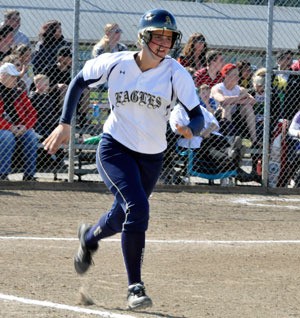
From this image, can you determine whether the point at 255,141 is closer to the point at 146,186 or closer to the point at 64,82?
Answer: the point at 64,82

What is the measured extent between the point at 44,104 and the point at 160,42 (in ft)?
21.2

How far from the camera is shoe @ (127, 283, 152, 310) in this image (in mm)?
5582

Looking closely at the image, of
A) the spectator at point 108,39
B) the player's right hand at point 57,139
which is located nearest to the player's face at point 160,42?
the player's right hand at point 57,139

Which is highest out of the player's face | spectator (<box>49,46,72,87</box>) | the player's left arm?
the player's face

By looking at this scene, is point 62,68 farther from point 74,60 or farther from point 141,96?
point 141,96

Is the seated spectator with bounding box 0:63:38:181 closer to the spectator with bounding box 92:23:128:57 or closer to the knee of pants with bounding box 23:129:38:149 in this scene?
the knee of pants with bounding box 23:129:38:149

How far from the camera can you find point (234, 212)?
1090 cm

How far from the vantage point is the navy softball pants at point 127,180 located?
5.79 meters

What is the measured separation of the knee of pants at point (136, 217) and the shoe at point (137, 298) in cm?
35

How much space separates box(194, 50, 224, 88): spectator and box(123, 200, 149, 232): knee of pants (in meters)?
7.06

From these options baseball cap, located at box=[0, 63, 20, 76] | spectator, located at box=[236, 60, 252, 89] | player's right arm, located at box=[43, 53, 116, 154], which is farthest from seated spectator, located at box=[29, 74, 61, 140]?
player's right arm, located at box=[43, 53, 116, 154]

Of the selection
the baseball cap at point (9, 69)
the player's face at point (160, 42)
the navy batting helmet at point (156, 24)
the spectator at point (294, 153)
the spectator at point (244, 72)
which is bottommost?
the spectator at point (294, 153)

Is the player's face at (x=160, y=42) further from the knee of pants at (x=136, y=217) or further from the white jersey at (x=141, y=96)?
the knee of pants at (x=136, y=217)

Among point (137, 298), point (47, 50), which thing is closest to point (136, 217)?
point (137, 298)
